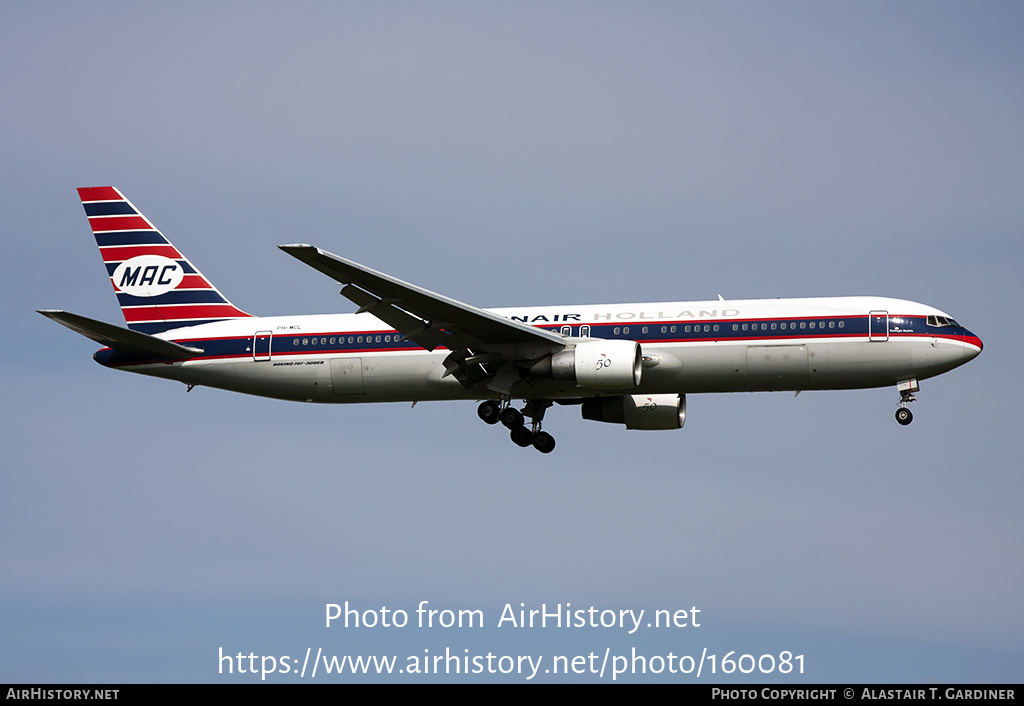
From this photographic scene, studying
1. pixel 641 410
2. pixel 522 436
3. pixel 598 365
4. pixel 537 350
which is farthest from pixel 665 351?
pixel 522 436

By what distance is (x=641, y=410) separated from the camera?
47438mm

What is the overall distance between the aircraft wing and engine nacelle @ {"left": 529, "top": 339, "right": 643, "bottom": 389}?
621mm

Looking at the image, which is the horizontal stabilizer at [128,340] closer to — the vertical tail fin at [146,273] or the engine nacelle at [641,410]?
the vertical tail fin at [146,273]

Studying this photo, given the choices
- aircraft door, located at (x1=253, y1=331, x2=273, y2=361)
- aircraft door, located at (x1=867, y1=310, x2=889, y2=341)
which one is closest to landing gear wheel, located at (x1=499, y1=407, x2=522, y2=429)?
aircraft door, located at (x1=253, y1=331, x2=273, y2=361)

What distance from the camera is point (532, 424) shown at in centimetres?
4741

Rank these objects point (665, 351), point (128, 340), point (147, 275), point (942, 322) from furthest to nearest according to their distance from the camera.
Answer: point (147, 275)
point (128, 340)
point (665, 351)
point (942, 322)

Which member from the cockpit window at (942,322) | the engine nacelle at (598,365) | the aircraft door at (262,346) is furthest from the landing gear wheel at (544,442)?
the cockpit window at (942,322)

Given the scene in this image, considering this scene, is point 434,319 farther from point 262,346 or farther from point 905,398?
point 905,398

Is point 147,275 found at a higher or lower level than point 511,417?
higher

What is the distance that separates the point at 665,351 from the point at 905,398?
7498mm

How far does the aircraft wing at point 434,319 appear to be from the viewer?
39.7 meters
